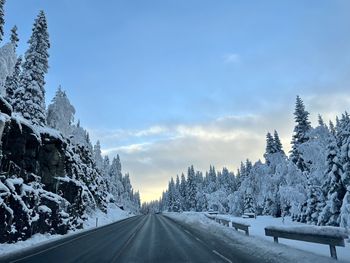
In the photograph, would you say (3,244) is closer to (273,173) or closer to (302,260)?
(302,260)

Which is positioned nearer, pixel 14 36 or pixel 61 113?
pixel 14 36

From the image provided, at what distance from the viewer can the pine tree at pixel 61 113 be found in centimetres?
5062

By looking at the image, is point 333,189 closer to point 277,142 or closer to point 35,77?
point 35,77

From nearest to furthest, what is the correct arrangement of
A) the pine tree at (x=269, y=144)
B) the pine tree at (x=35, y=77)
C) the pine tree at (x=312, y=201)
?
the pine tree at (x=312, y=201)
the pine tree at (x=35, y=77)
the pine tree at (x=269, y=144)

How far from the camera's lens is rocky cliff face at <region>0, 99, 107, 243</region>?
21.4 m

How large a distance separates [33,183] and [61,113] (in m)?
26.1

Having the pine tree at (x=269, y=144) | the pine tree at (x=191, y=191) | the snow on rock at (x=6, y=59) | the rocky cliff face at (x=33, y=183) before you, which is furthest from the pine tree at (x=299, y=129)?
the pine tree at (x=191, y=191)

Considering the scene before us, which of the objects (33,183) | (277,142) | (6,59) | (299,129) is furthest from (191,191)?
(33,183)

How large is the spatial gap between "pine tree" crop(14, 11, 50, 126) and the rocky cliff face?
4.26 m

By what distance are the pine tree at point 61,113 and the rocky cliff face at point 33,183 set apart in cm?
1515

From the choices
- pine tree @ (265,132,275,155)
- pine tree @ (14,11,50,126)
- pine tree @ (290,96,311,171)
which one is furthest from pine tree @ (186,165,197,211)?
pine tree @ (14,11,50,126)

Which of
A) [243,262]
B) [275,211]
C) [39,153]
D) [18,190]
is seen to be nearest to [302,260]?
[243,262]

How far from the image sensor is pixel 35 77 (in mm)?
37531

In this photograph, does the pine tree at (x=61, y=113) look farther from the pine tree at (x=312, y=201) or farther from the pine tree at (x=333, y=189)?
the pine tree at (x=333, y=189)
